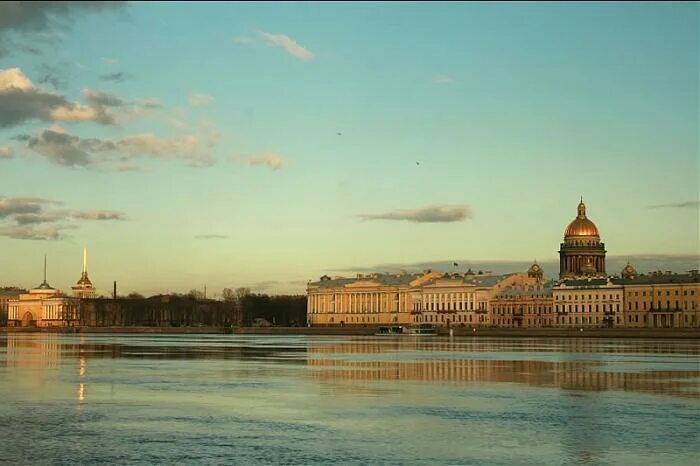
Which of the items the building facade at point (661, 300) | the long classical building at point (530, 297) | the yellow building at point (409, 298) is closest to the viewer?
the building facade at point (661, 300)

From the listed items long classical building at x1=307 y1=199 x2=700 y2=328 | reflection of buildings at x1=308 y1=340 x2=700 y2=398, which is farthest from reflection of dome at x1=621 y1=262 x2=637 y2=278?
reflection of buildings at x1=308 y1=340 x2=700 y2=398

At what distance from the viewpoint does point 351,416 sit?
2422 cm

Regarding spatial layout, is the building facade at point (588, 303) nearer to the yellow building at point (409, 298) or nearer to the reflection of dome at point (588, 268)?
the reflection of dome at point (588, 268)

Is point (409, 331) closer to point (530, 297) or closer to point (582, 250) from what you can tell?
point (530, 297)

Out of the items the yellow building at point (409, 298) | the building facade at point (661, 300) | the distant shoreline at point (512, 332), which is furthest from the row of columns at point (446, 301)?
the building facade at point (661, 300)

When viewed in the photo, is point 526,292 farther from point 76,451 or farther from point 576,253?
point 76,451

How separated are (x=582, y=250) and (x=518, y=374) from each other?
127 metres

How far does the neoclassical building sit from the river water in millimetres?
122925

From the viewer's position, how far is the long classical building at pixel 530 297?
139 metres

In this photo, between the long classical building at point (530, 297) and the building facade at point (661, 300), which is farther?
the long classical building at point (530, 297)

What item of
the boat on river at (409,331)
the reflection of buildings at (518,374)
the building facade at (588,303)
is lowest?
the boat on river at (409,331)

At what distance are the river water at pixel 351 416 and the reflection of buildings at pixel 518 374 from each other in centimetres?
9

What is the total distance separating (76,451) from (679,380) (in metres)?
21.8

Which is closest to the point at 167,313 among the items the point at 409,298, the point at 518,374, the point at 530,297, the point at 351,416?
the point at 409,298
